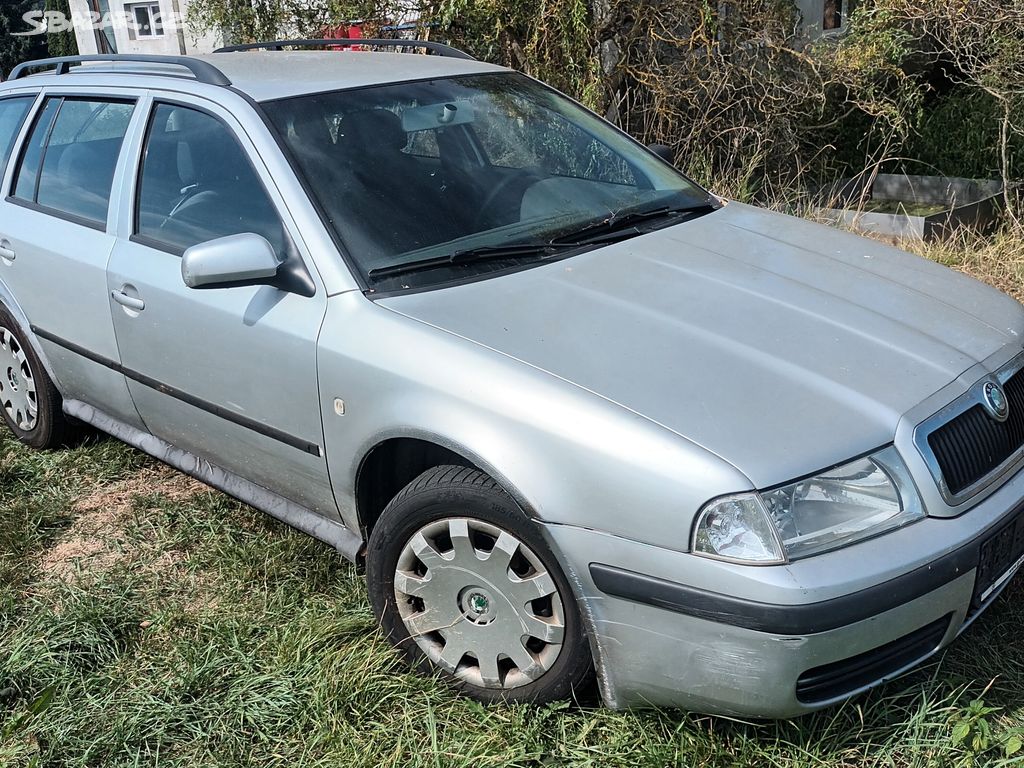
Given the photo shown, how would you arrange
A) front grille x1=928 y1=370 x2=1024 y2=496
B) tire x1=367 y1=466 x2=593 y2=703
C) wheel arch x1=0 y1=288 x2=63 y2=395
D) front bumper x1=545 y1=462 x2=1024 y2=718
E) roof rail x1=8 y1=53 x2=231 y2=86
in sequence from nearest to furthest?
front bumper x1=545 y1=462 x2=1024 y2=718 < front grille x1=928 y1=370 x2=1024 y2=496 < tire x1=367 y1=466 x2=593 y2=703 < roof rail x1=8 y1=53 x2=231 y2=86 < wheel arch x1=0 y1=288 x2=63 y2=395

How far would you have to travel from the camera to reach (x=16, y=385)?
4.34 meters

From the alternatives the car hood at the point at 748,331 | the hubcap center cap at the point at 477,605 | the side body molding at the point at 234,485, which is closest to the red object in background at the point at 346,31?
the side body molding at the point at 234,485

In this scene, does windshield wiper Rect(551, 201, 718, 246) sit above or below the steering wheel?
below

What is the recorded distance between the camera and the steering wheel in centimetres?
299

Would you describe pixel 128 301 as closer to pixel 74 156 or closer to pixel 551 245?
pixel 74 156

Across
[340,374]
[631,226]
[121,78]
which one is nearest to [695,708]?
[340,374]

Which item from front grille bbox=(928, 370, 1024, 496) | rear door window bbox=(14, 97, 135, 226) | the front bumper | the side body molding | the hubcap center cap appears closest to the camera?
the front bumper

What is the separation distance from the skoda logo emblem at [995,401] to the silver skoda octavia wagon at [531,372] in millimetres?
16

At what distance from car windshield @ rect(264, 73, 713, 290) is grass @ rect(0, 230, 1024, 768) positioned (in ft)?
3.73

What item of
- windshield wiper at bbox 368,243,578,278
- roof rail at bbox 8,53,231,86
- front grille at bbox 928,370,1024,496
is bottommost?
front grille at bbox 928,370,1024,496

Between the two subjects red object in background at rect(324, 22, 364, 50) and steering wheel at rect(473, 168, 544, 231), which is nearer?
steering wheel at rect(473, 168, 544, 231)

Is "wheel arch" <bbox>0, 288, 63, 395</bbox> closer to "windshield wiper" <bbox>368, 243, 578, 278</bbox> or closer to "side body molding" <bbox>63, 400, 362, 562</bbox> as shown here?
"side body molding" <bbox>63, 400, 362, 562</bbox>

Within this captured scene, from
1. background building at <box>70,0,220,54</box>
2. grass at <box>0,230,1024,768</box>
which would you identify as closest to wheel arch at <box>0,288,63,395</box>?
grass at <box>0,230,1024,768</box>

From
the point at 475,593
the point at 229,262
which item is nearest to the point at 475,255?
the point at 229,262
